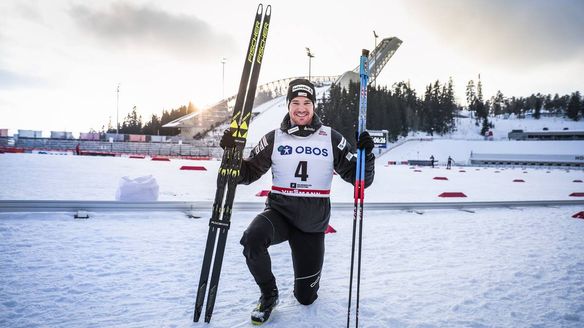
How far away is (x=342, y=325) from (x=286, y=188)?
127 centimetres

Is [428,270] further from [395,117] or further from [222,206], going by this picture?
[395,117]

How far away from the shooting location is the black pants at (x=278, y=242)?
2.78 m

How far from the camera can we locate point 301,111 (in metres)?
3.32

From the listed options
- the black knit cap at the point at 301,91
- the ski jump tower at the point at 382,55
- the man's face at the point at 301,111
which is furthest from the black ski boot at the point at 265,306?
the ski jump tower at the point at 382,55

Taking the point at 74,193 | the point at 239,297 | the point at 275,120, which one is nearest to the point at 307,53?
the point at 275,120

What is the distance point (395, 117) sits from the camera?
74438mm

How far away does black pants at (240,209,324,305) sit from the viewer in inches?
109

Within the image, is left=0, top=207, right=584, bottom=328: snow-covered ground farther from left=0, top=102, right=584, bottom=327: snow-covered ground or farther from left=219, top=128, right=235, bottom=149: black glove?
left=219, top=128, right=235, bottom=149: black glove

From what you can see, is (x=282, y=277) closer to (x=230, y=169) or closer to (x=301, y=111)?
(x=230, y=169)

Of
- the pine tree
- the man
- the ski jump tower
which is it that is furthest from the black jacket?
the pine tree

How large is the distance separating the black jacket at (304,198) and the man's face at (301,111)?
0.06 metres

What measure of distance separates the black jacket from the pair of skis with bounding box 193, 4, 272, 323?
248 millimetres

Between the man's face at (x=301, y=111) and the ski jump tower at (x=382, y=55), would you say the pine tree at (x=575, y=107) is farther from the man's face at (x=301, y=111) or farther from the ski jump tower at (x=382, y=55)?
the man's face at (x=301, y=111)

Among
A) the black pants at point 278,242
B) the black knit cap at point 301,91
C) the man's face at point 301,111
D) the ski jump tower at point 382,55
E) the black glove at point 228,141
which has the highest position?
the ski jump tower at point 382,55
